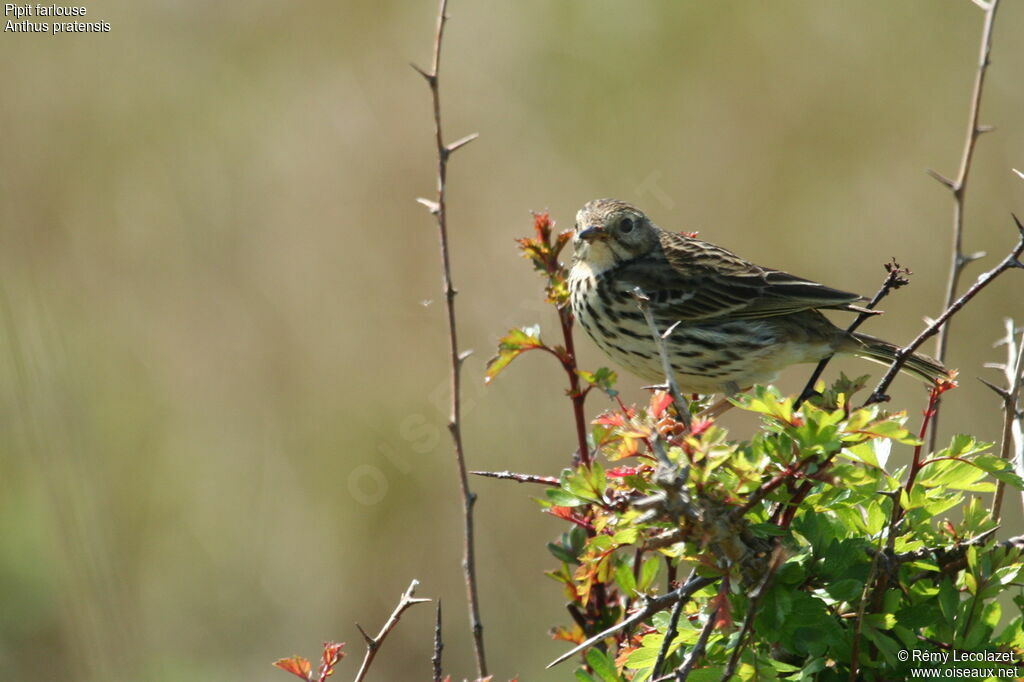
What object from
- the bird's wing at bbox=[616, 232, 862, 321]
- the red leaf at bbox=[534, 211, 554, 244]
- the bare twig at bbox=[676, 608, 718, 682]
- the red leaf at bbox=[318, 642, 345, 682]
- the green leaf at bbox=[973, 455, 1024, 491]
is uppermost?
the red leaf at bbox=[534, 211, 554, 244]

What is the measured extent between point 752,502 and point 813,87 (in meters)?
8.69

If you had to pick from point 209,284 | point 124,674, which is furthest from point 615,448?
point 209,284

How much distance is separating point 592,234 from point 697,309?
67 cm

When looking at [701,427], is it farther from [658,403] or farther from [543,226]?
[543,226]

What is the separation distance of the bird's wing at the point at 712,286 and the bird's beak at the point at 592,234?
0.20m

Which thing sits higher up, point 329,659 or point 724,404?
point 724,404

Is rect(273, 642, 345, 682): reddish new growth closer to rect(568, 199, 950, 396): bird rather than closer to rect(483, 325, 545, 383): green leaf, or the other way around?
rect(483, 325, 545, 383): green leaf

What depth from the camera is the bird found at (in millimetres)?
5438

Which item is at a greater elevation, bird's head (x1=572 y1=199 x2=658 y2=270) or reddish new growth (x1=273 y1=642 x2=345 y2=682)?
bird's head (x1=572 y1=199 x2=658 y2=270)

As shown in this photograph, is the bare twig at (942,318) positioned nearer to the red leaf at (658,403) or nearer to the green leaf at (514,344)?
the red leaf at (658,403)

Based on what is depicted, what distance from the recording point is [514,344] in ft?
10.5

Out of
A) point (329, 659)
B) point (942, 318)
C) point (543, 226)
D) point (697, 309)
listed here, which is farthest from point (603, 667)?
point (697, 309)

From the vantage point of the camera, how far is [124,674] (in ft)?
15.8

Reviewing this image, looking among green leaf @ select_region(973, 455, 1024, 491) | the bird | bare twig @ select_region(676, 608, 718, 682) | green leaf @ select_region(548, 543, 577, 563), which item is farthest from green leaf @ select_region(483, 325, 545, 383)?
the bird
